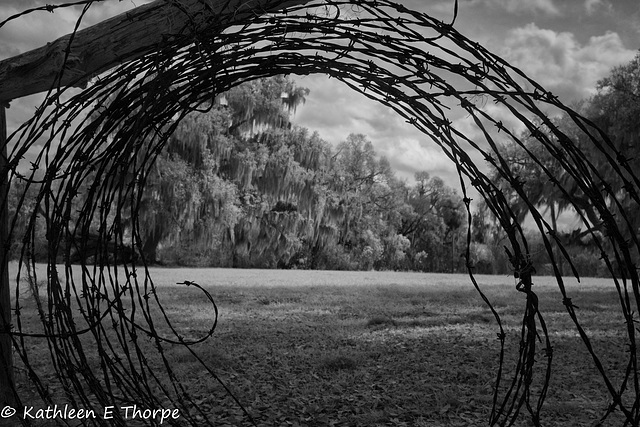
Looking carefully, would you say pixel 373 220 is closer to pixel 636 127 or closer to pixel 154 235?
pixel 154 235

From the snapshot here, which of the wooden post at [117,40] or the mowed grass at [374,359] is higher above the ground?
the wooden post at [117,40]

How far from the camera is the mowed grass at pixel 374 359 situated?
11.7 feet

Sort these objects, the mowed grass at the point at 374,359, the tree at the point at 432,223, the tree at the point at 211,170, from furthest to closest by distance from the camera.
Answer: the tree at the point at 432,223 → the tree at the point at 211,170 → the mowed grass at the point at 374,359

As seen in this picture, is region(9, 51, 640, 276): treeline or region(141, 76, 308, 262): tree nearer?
region(9, 51, 640, 276): treeline

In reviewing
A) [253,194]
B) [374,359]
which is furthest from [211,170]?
[374,359]

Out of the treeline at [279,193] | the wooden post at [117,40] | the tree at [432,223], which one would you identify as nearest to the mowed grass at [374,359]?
the wooden post at [117,40]

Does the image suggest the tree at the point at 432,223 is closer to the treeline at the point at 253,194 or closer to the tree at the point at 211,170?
the treeline at the point at 253,194

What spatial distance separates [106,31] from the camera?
8.04ft

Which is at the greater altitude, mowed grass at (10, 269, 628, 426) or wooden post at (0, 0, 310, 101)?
wooden post at (0, 0, 310, 101)

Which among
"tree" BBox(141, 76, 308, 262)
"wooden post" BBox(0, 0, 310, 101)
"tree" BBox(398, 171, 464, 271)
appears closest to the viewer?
"wooden post" BBox(0, 0, 310, 101)

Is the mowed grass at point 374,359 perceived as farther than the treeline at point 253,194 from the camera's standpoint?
No

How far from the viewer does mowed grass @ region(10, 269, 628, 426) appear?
11.7ft

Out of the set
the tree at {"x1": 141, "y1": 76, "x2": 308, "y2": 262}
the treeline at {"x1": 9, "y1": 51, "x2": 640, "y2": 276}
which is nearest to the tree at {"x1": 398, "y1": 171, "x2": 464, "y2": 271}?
the treeline at {"x1": 9, "y1": 51, "x2": 640, "y2": 276}

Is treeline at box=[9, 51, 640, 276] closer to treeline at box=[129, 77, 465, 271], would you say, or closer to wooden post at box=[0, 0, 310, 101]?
treeline at box=[129, 77, 465, 271]
